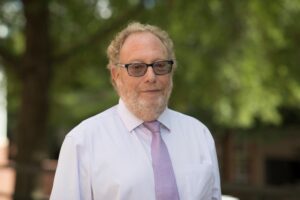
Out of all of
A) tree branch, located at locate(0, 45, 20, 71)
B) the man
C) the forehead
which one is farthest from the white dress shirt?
tree branch, located at locate(0, 45, 20, 71)

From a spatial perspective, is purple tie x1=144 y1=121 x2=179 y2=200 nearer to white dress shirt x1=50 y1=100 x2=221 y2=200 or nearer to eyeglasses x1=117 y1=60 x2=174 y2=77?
white dress shirt x1=50 y1=100 x2=221 y2=200

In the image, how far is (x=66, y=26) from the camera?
9594mm

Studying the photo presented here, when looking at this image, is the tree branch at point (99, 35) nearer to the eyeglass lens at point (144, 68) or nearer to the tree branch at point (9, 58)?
the tree branch at point (9, 58)

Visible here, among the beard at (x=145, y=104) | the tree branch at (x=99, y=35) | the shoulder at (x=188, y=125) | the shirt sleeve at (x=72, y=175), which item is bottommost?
the shirt sleeve at (x=72, y=175)

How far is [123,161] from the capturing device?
231cm

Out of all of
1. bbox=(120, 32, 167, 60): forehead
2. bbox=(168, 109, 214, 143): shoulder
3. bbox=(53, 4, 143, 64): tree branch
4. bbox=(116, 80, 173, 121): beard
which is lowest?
bbox=(168, 109, 214, 143): shoulder

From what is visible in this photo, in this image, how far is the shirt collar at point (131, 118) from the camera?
2.43 meters

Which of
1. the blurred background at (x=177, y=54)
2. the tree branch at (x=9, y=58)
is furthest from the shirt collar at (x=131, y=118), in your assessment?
the tree branch at (x=9, y=58)

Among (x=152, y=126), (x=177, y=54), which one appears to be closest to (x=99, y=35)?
(x=177, y=54)

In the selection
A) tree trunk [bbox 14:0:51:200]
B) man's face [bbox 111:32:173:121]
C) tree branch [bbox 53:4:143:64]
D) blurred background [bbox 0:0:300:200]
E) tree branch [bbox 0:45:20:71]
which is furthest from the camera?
tree branch [bbox 0:45:20:71]

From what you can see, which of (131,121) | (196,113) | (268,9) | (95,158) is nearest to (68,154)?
(95,158)

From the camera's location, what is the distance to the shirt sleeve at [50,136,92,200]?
2.28 meters

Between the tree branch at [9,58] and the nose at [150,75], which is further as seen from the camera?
the tree branch at [9,58]

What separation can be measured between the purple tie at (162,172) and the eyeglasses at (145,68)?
27cm
